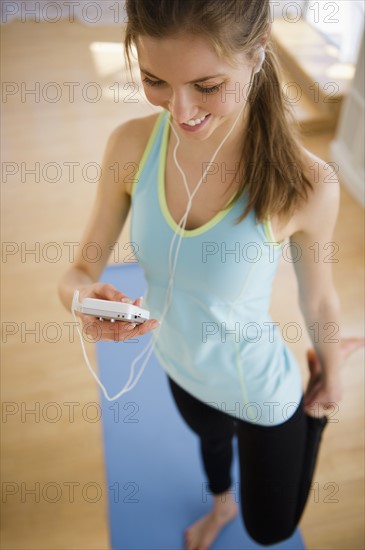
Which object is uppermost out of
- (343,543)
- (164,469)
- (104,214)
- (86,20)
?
(86,20)

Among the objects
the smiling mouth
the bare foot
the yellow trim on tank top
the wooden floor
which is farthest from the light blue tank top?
the wooden floor

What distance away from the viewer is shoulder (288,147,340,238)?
97cm

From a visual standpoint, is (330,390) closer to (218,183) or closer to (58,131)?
(218,183)

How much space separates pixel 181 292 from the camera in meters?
1.06

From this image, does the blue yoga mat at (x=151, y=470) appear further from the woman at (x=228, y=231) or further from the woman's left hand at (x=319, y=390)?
the woman's left hand at (x=319, y=390)

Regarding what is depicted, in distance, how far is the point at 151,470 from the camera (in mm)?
1611

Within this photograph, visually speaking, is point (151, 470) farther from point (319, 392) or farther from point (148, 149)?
point (148, 149)

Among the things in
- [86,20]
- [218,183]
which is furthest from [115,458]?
[86,20]

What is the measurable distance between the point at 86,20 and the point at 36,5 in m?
0.47

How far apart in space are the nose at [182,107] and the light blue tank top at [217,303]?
7.7 inches

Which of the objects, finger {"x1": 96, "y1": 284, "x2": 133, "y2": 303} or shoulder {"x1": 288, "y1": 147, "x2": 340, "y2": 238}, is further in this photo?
shoulder {"x1": 288, "y1": 147, "x2": 340, "y2": 238}

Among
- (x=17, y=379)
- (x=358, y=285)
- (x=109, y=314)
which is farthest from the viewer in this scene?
(x=358, y=285)

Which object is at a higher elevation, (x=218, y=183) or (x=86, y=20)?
(x=86, y=20)

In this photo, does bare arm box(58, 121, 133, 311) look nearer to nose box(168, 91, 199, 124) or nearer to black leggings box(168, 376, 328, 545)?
nose box(168, 91, 199, 124)
